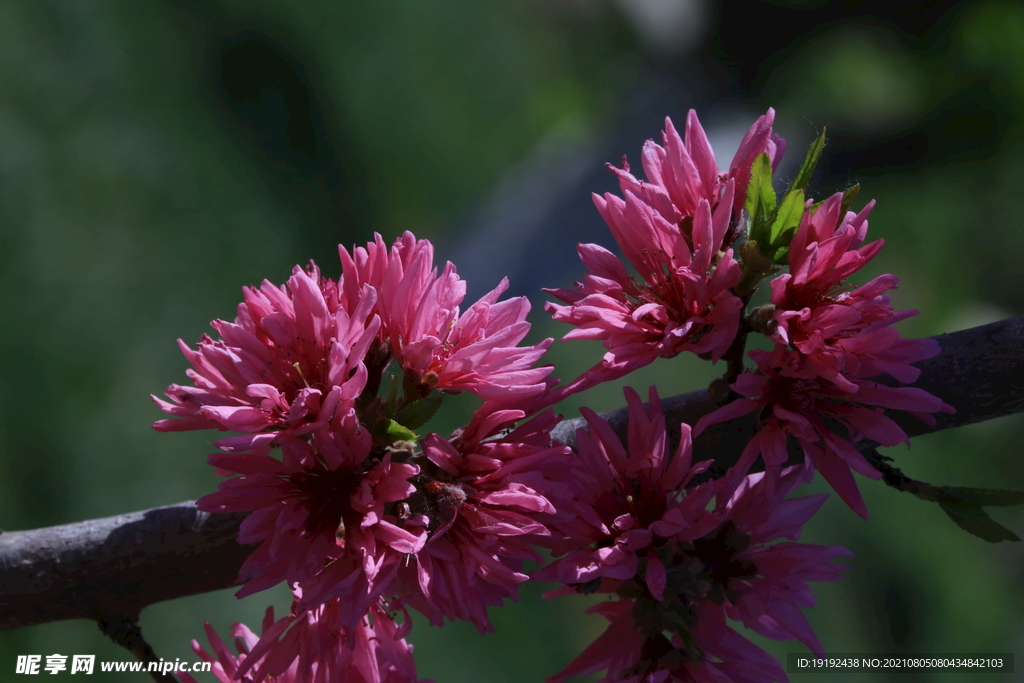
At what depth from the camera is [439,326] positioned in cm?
65

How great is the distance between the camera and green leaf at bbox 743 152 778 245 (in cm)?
68

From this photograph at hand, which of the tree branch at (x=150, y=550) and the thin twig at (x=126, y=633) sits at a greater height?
the tree branch at (x=150, y=550)

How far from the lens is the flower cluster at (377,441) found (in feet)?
1.94

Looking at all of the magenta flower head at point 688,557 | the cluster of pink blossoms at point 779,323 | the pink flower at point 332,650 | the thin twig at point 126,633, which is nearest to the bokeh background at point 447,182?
the thin twig at point 126,633

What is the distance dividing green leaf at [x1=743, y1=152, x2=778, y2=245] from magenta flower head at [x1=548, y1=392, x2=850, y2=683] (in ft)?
0.62

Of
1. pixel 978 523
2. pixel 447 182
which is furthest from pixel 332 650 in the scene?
pixel 447 182

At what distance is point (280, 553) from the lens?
1.99ft

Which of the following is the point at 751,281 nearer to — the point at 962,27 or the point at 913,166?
the point at 913,166

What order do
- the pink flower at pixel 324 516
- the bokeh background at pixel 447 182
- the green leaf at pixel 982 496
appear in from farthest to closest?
1. the bokeh background at pixel 447 182
2. the green leaf at pixel 982 496
3. the pink flower at pixel 324 516

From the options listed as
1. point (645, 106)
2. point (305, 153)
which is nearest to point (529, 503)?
point (305, 153)

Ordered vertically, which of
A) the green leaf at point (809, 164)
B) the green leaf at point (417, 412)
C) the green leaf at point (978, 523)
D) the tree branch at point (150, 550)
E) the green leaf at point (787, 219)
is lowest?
the green leaf at point (978, 523)

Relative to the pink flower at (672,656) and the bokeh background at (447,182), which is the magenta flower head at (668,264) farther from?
the bokeh background at (447,182)

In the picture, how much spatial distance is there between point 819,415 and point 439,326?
1.12 feet


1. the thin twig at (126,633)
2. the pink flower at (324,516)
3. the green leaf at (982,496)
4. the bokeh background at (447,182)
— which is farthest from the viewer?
the bokeh background at (447,182)
